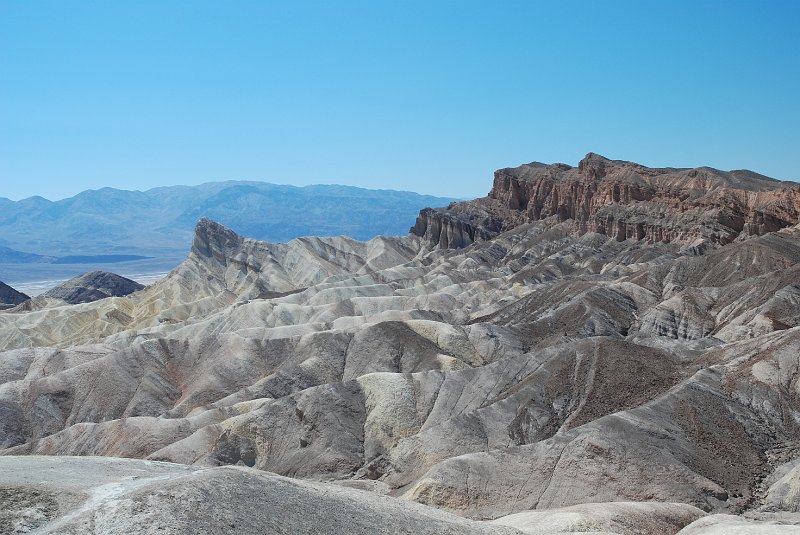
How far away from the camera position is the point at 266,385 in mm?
69688

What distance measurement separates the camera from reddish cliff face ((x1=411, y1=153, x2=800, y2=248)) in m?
115

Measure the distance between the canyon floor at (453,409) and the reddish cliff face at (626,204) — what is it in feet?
3.35

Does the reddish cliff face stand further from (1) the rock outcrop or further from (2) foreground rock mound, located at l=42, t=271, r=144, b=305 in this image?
(1) the rock outcrop

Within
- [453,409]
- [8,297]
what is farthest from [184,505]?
[8,297]

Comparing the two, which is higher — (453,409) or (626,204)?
(626,204)

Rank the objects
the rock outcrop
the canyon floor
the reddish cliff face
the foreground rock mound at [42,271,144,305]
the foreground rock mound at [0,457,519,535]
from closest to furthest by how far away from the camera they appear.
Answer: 1. the foreground rock mound at [0,457,519,535]
2. the canyon floor
3. the reddish cliff face
4. the foreground rock mound at [42,271,144,305]
5. the rock outcrop

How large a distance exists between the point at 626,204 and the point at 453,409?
85237mm

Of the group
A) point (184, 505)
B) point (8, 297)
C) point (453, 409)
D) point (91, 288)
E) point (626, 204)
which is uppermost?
point (626, 204)

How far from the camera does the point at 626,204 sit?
135125 mm

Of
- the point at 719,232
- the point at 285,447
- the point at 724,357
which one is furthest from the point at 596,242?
the point at 285,447

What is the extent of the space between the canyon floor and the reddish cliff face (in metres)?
1.02

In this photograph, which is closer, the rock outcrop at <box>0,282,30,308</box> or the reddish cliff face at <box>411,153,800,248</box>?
the reddish cliff face at <box>411,153,800,248</box>

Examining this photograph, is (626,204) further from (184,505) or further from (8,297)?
(8,297)

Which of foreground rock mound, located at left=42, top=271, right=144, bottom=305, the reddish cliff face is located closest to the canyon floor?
the reddish cliff face
